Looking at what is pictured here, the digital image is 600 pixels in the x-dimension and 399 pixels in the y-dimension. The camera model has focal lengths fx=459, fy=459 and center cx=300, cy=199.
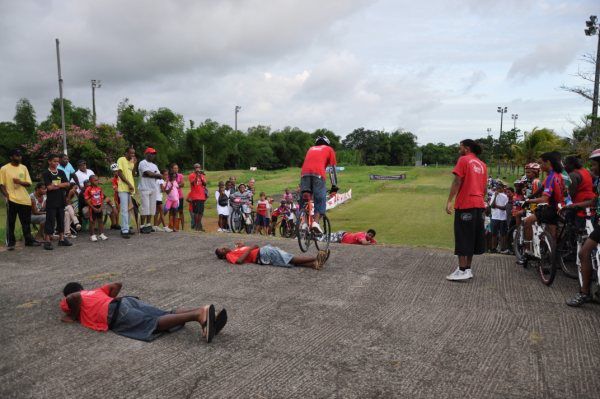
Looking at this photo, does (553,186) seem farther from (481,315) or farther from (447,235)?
(447,235)

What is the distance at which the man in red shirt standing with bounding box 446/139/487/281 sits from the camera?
258 inches

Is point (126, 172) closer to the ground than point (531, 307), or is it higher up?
higher up

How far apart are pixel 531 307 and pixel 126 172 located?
8216 millimetres

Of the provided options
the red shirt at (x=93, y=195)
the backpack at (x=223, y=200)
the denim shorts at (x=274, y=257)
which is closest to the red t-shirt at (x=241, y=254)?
the denim shorts at (x=274, y=257)

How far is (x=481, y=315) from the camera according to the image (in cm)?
517

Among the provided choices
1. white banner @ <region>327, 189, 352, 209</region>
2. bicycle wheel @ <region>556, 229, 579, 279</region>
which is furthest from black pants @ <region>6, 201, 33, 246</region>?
white banner @ <region>327, 189, 352, 209</region>

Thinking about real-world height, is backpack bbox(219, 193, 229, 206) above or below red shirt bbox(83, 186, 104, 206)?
below

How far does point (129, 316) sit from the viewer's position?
183 inches

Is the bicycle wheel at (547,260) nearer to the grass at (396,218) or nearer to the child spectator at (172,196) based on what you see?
the grass at (396,218)

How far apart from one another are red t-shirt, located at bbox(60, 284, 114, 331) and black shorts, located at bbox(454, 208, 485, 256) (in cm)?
466

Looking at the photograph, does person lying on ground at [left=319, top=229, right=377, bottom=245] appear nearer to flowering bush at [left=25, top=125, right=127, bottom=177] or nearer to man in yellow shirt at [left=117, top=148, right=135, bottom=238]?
man in yellow shirt at [left=117, top=148, right=135, bottom=238]

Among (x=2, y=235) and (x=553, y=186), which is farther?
(x=2, y=235)

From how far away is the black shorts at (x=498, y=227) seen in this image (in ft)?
41.9

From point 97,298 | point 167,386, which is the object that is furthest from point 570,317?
point 97,298
